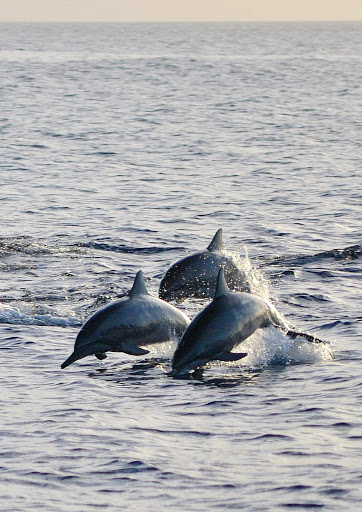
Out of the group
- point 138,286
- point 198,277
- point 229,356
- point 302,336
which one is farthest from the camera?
point 198,277

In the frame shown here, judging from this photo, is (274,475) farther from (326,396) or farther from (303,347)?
(303,347)

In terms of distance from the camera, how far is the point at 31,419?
11.2 m

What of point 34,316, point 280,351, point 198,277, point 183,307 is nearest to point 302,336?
point 280,351

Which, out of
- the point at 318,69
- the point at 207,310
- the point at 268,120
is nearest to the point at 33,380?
the point at 207,310

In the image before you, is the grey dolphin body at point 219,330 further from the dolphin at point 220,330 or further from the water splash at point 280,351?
the water splash at point 280,351

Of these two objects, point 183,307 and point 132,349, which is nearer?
point 132,349

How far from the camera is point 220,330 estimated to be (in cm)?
1223

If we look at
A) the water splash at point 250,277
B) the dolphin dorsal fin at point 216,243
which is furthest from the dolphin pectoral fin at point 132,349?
the dolphin dorsal fin at point 216,243

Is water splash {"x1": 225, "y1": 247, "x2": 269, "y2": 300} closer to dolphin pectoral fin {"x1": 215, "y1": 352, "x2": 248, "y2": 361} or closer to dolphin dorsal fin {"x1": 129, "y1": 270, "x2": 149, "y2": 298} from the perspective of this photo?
dolphin dorsal fin {"x1": 129, "y1": 270, "x2": 149, "y2": 298}

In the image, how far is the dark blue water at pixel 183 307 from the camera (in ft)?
31.7

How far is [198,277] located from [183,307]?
0.57 m

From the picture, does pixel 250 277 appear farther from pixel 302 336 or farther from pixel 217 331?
pixel 217 331

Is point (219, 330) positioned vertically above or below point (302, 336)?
above

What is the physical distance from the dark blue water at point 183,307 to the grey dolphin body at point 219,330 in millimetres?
373
